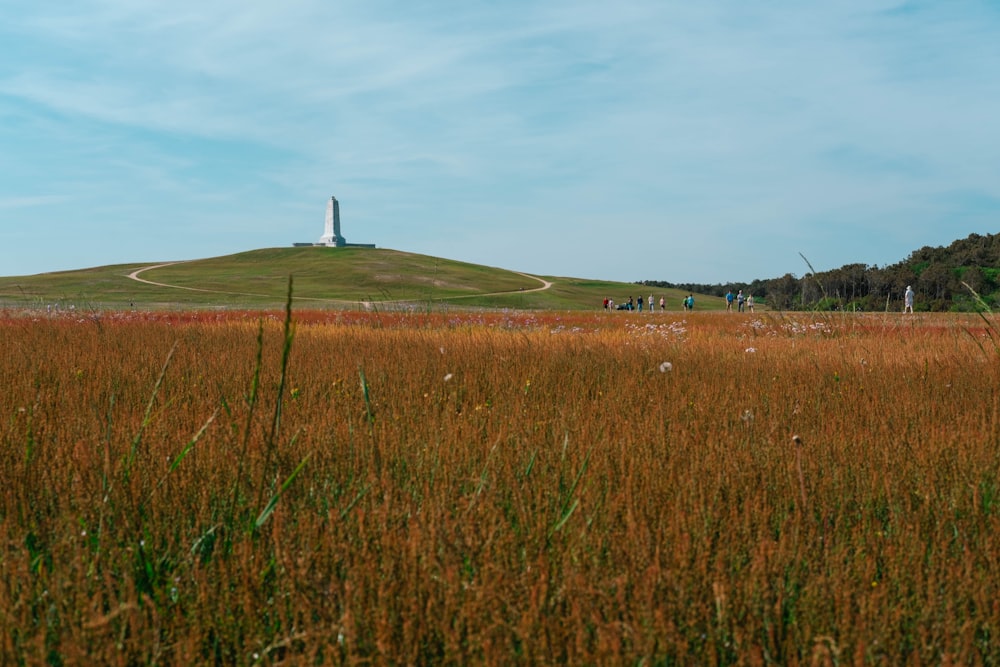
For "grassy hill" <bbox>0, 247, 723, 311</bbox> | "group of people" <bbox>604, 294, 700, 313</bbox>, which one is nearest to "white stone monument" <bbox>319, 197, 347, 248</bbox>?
"grassy hill" <bbox>0, 247, 723, 311</bbox>

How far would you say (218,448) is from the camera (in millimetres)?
3840

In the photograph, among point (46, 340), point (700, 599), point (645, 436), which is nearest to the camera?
point (700, 599)

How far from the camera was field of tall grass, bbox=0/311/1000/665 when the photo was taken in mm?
2146

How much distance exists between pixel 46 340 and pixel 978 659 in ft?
35.8

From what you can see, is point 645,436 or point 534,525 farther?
point 645,436

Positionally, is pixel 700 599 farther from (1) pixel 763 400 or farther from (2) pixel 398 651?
(1) pixel 763 400

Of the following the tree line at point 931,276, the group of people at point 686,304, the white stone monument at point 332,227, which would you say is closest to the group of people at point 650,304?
the group of people at point 686,304

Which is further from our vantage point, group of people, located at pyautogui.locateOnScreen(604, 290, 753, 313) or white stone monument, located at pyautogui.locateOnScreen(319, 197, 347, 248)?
white stone monument, located at pyautogui.locateOnScreen(319, 197, 347, 248)

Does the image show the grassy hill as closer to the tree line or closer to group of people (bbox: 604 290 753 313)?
group of people (bbox: 604 290 753 313)

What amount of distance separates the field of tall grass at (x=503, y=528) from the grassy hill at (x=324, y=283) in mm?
45008

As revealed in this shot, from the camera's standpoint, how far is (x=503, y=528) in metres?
2.79

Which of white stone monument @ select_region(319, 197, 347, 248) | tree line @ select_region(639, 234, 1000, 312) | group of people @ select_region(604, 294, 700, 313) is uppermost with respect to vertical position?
white stone monument @ select_region(319, 197, 347, 248)

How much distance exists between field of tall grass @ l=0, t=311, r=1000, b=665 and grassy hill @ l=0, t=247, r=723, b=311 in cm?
4501

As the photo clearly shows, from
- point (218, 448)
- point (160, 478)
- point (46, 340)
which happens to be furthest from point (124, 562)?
point (46, 340)
